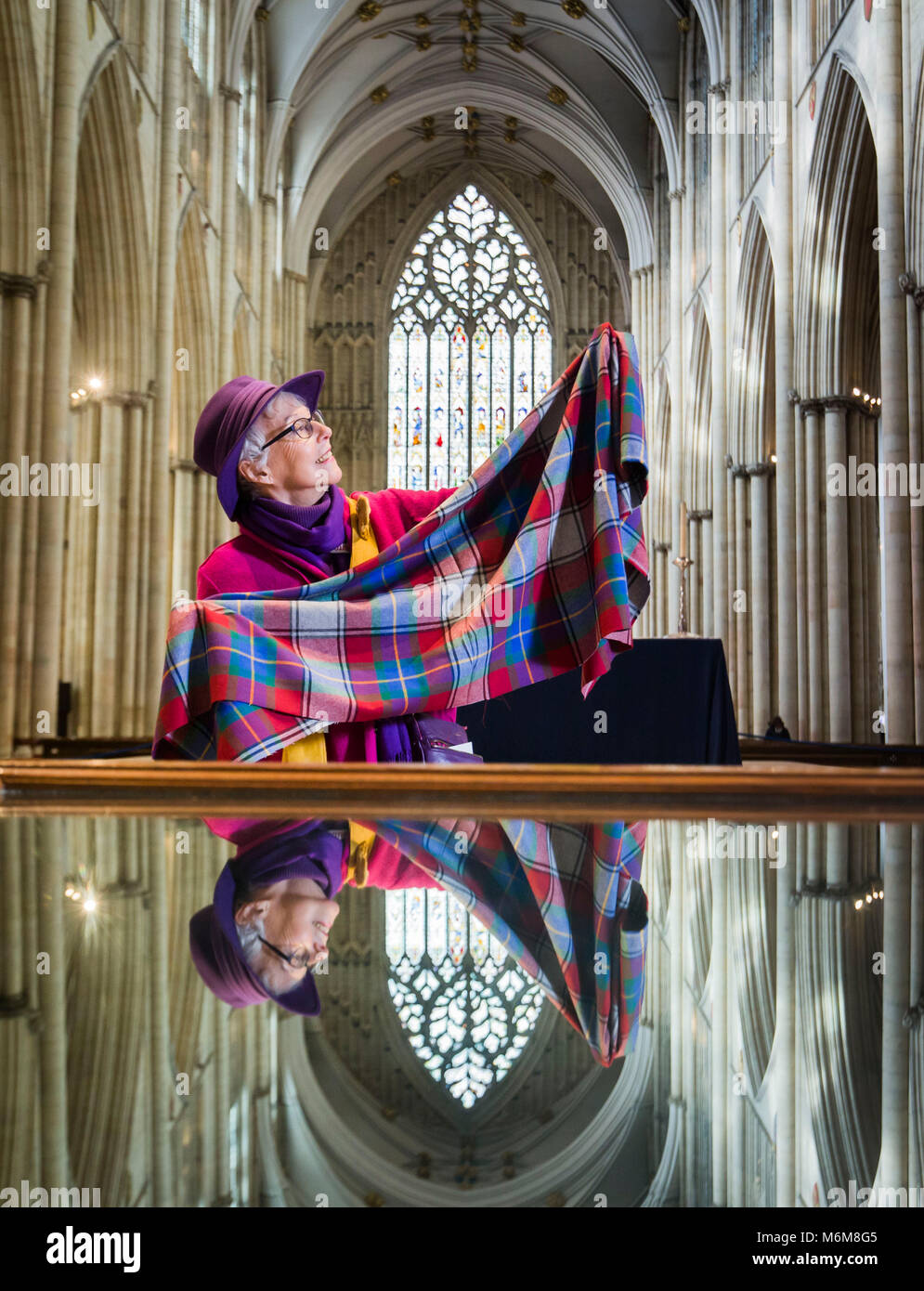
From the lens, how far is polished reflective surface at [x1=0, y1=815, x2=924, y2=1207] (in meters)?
0.46

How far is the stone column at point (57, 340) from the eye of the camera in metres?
7.78

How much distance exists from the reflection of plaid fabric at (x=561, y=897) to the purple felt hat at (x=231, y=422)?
144cm

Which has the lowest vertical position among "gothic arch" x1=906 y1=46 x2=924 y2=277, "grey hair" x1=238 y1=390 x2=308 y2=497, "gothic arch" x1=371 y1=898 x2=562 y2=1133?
"gothic arch" x1=371 y1=898 x2=562 y2=1133

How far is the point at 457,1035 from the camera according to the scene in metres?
0.61

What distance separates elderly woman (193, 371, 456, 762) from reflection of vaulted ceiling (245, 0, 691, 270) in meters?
16.0

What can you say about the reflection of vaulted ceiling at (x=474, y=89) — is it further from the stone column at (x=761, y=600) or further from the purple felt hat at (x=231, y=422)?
the purple felt hat at (x=231, y=422)

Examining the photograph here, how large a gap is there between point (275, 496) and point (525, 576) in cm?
57

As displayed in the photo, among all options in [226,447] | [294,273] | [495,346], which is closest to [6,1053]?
[226,447]

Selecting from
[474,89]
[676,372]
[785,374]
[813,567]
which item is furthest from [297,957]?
[474,89]

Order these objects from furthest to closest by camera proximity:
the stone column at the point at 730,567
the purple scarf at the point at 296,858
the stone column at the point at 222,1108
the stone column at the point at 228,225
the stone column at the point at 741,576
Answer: the stone column at the point at 228,225
the stone column at the point at 730,567
the stone column at the point at 741,576
the purple scarf at the point at 296,858
the stone column at the point at 222,1108

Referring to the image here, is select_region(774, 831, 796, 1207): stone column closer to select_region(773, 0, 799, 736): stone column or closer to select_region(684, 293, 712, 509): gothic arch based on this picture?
select_region(773, 0, 799, 736): stone column

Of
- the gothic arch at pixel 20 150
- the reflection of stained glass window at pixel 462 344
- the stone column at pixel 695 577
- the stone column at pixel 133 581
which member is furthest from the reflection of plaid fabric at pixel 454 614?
the reflection of stained glass window at pixel 462 344

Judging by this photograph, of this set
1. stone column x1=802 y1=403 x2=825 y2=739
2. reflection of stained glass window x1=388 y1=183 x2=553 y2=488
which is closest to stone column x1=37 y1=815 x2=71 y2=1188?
stone column x1=802 y1=403 x2=825 y2=739

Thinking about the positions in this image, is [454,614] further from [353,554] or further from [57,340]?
[57,340]
